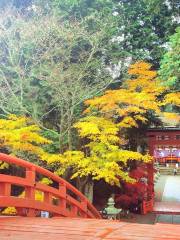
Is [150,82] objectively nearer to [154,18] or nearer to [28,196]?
[154,18]

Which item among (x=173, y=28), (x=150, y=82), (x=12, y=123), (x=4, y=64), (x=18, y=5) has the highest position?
(x=18, y=5)

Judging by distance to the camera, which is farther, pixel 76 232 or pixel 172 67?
pixel 172 67

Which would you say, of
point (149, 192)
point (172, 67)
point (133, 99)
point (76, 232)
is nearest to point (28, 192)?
point (76, 232)

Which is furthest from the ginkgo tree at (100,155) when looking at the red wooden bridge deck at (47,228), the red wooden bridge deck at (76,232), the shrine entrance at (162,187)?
the red wooden bridge deck at (76,232)

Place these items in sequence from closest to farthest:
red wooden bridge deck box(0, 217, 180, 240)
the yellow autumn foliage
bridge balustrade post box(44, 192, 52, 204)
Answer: red wooden bridge deck box(0, 217, 180, 240)
bridge balustrade post box(44, 192, 52, 204)
the yellow autumn foliage

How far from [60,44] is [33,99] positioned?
8.23ft

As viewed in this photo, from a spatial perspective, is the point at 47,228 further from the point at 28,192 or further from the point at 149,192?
the point at 149,192

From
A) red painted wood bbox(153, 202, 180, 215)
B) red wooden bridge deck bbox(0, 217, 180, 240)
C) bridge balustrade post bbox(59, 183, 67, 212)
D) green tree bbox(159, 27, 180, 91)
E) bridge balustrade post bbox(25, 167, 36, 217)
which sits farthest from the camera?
red painted wood bbox(153, 202, 180, 215)

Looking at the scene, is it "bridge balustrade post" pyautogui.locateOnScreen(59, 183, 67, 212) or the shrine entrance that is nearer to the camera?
"bridge balustrade post" pyautogui.locateOnScreen(59, 183, 67, 212)

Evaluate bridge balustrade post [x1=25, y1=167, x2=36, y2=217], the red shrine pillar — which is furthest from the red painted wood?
bridge balustrade post [x1=25, y1=167, x2=36, y2=217]

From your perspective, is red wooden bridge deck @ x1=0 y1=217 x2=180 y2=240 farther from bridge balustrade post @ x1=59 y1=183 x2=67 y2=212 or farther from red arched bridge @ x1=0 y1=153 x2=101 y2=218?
bridge balustrade post @ x1=59 y1=183 x2=67 y2=212

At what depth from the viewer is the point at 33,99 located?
13.3 metres

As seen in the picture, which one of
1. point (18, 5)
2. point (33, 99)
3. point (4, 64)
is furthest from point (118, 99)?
point (18, 5)

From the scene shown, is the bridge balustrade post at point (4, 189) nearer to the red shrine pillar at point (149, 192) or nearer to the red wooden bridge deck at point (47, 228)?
the red wooden bridge deck at point (47, 228)
